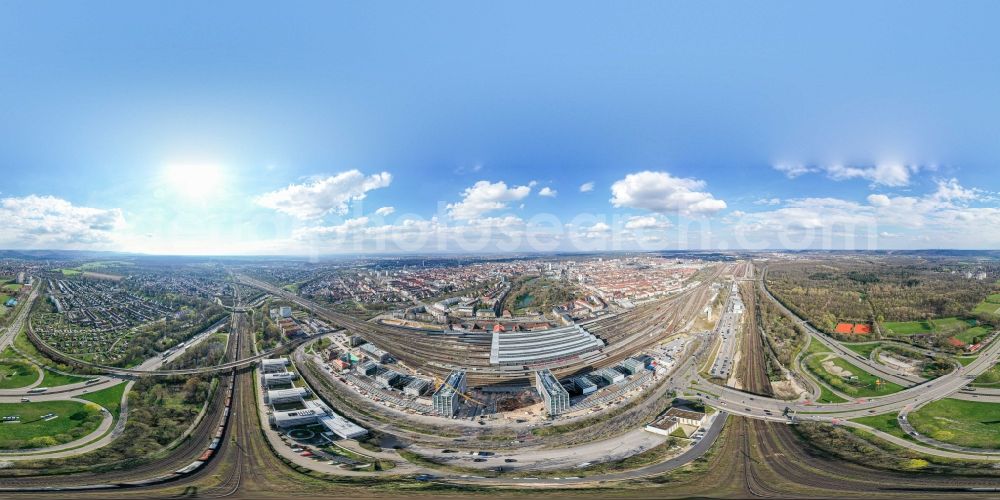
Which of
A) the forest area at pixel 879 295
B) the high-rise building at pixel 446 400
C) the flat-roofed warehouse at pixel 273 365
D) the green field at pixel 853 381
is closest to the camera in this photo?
the high-rise building at pixel 446 400

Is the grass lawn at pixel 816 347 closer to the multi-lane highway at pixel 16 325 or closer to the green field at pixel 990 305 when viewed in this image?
the green field at pixel 990 305

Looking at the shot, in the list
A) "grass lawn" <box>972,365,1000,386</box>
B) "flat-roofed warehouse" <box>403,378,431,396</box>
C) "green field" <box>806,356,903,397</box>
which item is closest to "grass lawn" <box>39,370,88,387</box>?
"flat-roofed warehouse" <box>403,378,431,396</box>

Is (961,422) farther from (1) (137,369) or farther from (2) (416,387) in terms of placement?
(1) (137,369)

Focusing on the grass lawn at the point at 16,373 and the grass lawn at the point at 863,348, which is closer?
the grass lawn at the point at 16,373

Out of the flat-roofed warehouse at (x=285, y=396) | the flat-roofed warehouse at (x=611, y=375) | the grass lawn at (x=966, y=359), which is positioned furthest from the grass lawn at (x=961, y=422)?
the flat-roofed warehouse at (x=285, y=396)

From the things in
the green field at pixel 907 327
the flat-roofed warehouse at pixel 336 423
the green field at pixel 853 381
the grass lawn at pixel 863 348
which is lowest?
the flat-roofed warehouse at pixel 336 423

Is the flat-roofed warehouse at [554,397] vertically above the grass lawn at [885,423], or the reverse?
the flat-roofed warehouse at [554,397]
